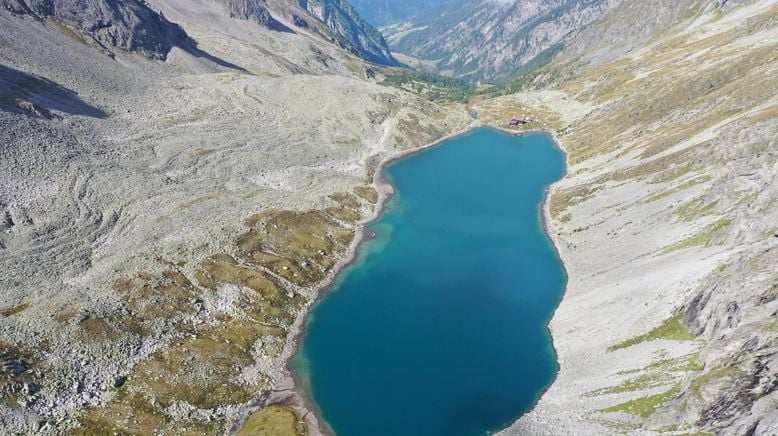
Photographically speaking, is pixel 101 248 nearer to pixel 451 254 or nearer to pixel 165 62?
pixel 451 254

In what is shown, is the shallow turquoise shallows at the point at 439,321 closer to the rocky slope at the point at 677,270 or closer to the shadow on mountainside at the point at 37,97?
the rocky slope at the point at 677,270

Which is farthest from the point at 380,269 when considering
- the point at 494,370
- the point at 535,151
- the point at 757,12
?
the point at 757,12

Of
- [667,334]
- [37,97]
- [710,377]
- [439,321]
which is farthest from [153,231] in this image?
[710,377]

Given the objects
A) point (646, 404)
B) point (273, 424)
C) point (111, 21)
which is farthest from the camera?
point (111, 21)

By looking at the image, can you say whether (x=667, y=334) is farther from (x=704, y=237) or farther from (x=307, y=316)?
(x=307, y=316)

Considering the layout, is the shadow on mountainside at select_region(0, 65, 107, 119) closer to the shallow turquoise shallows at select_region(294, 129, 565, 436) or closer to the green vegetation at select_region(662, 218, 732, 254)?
the shallow turquoise shallows at select_region(294, 129, 565, 436)
